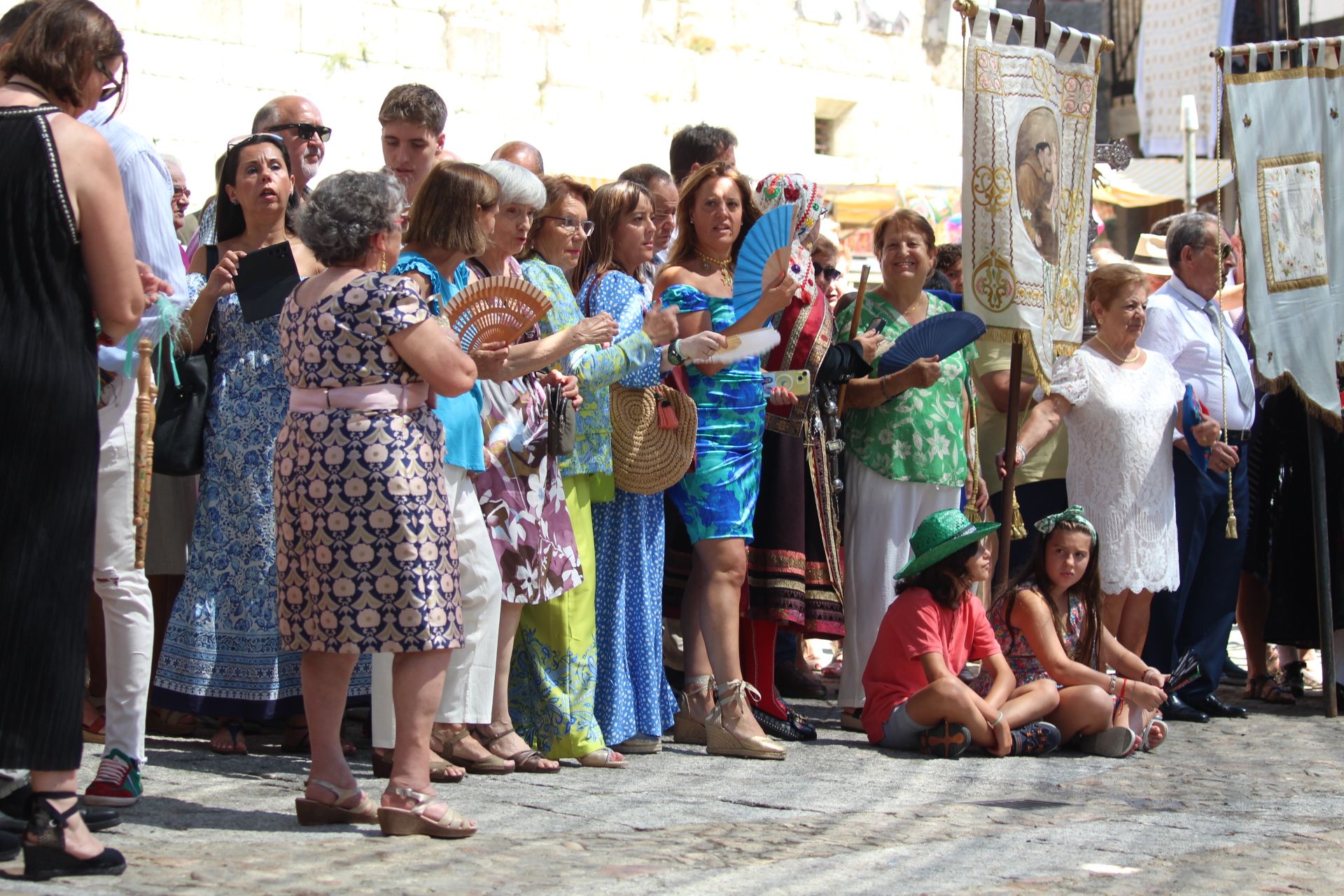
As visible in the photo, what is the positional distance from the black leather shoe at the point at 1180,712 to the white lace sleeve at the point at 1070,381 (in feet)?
4.65

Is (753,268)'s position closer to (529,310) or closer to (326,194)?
(529,310)

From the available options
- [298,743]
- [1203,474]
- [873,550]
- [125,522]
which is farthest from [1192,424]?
[125,522]

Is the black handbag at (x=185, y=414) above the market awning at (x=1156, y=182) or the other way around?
the other way around

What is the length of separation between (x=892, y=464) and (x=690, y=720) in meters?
1.40

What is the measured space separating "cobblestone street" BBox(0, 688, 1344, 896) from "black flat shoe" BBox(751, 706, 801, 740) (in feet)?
0.59

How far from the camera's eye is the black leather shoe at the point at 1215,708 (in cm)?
770

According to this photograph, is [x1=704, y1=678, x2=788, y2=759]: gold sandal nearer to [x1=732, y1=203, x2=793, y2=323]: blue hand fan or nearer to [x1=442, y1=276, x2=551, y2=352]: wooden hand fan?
[x1=732, y1=203, x2=793, y2=323]: blue hand fan

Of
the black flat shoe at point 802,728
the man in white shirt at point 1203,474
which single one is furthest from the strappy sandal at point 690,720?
the man in white shirt at point 1203,474

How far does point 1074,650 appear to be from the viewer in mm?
6777

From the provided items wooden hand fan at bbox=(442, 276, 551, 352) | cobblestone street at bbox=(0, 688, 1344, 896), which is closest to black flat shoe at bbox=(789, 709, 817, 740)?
cobblestone street at bbox=(0, 688, 1344, 896)

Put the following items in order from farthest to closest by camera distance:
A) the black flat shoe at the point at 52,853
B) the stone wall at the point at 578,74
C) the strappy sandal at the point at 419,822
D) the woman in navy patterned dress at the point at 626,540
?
the stone wall at the point at 578,74, the woman in navy patterned dress at the point at 626,540, the strappy sandal at the point at 419,822, the black flat shoe at the point at 52,853

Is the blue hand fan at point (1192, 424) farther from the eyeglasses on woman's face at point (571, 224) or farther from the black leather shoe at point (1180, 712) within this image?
the eyeglasses on woman's face at point (571, 224)

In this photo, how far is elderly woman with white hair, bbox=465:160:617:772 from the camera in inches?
216

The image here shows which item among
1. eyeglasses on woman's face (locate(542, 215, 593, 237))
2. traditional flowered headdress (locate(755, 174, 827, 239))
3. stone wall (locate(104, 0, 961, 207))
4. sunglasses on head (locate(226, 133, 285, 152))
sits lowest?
eyeglasses on woman's face (locate(542, 215, 593, 237))
